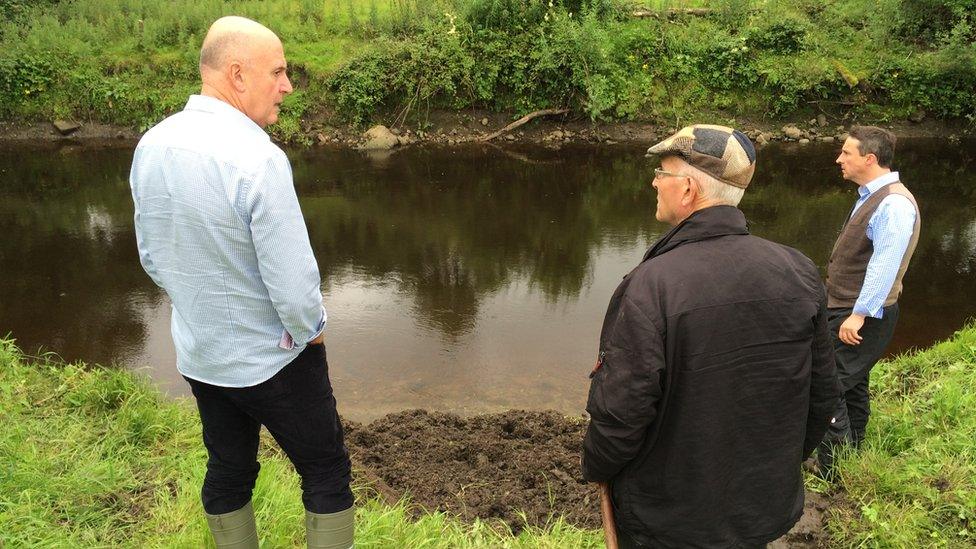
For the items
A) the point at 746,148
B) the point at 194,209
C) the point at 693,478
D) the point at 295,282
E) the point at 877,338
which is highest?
the point at 746,148

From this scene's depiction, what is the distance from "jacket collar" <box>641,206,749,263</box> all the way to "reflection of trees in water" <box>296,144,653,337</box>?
4.51 meters

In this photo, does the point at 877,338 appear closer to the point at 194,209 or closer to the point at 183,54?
the point at 194,209

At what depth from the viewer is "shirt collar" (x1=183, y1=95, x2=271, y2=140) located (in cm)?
186

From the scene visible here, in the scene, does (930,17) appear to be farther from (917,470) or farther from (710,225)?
(710,225)

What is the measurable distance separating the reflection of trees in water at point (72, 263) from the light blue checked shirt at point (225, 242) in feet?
14.2

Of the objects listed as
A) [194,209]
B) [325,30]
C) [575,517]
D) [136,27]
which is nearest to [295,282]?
[194,209]

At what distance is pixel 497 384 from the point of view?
17.3 ft

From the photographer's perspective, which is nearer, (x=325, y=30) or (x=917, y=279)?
(x=917, y=279)

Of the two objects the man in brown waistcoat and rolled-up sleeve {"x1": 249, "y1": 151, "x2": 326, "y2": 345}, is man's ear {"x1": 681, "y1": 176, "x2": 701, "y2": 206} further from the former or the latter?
the man in brown waistcoat

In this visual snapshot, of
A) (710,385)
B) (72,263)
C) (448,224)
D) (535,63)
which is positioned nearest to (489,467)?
(710,385)

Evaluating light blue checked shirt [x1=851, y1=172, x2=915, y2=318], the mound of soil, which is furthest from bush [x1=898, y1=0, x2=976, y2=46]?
the mound of soil

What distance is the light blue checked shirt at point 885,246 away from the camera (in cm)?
312

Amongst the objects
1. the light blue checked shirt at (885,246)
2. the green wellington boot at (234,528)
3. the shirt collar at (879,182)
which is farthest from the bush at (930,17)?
the green wellington boot at (234,528)

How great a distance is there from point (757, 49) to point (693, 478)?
617 inches
